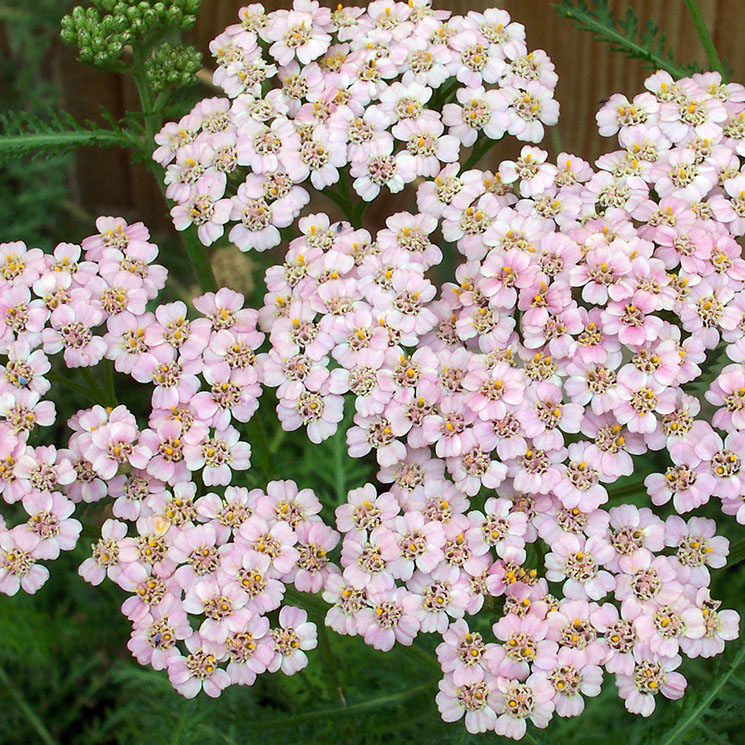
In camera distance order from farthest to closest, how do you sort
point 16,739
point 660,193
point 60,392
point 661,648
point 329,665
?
point 60,392 → point 16,739 → point 329,665 → point 660,193 → point 661,648

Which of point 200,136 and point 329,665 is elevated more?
point 200,136

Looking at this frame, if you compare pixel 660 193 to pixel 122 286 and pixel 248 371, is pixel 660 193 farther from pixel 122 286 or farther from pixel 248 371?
pixel 122 286

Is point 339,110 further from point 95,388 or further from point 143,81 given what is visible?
point 95,388

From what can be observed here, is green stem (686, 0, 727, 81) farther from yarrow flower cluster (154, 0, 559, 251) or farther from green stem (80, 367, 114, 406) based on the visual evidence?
green stem (80, 367, 114, 406)

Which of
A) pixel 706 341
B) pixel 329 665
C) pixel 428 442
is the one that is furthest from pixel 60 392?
pixel 706 341

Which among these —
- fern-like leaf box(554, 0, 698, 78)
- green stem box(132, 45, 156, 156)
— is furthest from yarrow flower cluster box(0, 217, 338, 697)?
fern-like leaf box(554, 0, 698, 78)

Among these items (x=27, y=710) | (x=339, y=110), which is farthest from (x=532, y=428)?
(x=27, y=710)
